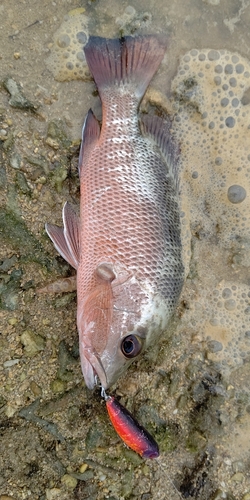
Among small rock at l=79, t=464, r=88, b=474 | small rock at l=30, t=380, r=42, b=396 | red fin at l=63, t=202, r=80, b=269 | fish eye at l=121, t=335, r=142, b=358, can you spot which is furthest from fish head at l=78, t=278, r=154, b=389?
small rock at l=79, t=464, r=88, b=474

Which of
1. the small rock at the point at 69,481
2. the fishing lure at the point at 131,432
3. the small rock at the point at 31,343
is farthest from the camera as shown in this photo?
the small rock at the point at 31,343

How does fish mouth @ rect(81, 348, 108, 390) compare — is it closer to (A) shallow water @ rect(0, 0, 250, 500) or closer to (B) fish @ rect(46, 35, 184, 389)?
(B) fish @ rect(46, 35, 184, 389)

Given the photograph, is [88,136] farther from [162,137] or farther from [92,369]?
[92,369]

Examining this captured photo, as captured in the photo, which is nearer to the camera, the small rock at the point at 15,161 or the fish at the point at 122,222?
the fish at the point at 122,222

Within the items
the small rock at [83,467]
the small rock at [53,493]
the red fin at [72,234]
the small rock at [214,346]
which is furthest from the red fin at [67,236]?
the small rock at [53,493]

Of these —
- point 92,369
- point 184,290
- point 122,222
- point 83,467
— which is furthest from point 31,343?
point 184,290

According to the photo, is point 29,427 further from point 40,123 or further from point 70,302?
point 40,123

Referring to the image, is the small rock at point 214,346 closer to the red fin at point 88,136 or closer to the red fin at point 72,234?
the red fin at point 72,234
